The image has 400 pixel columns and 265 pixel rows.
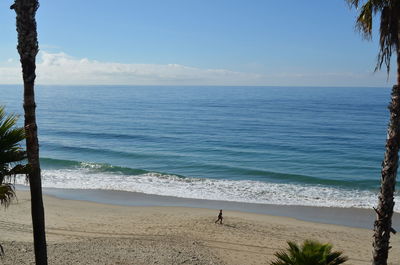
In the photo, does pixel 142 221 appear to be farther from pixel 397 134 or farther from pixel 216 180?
pixel 397 134

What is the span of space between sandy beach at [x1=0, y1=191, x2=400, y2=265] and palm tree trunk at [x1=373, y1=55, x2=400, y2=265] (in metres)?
6.48

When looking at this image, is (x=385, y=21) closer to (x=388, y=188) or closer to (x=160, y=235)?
(x=388, y=188)

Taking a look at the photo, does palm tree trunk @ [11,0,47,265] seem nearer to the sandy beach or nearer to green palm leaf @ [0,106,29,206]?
green palm leaf @ [0,106,29,206]

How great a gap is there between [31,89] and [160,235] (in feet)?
36.1

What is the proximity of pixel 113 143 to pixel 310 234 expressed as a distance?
1209 inches

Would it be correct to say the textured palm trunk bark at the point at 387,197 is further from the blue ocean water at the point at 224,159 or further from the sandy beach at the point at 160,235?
the blue ocean water at the point at 224,159

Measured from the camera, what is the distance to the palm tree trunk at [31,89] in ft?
22.2

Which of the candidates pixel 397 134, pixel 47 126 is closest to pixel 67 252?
pixel 397 134

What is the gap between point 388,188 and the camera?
8.09 m

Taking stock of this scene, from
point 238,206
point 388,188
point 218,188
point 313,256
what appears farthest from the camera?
point 218,188

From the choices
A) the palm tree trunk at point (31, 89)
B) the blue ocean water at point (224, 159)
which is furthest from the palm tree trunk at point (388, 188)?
the blue ocean water at point (224, 159)

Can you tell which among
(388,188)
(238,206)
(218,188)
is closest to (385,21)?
(388,188)

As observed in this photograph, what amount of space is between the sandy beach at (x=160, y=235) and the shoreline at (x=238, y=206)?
2.51 feet

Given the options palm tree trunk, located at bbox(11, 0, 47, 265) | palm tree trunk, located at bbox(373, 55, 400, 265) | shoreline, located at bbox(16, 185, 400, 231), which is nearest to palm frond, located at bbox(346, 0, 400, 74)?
palm tree trunk, located at bbox(373, 55, 400, 265)
